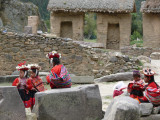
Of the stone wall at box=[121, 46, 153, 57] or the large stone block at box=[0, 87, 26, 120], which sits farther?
the stone wall at box=[121, 46, 153, 57]

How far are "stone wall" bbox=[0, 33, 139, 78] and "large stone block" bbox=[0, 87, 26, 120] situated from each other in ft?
21.6

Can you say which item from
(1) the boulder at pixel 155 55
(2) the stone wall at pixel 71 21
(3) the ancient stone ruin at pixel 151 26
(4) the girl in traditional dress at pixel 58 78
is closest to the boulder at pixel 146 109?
(4) the girl in traditional dress at pixel 58 78

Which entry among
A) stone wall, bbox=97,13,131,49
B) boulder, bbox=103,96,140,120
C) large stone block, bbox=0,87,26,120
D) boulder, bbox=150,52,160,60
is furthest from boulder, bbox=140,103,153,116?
stone wall, bbox=97,13,131,49

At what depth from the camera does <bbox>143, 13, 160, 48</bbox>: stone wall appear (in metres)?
19.4

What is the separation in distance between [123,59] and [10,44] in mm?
4337

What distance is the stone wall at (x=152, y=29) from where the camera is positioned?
19.4 meters

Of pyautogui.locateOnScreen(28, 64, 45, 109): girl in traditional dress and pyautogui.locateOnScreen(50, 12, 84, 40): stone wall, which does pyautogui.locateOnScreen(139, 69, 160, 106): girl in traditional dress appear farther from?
pyautogui.locateOnScreen(50, 12, 84, 40): stone wall

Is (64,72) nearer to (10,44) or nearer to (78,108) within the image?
(78,108)

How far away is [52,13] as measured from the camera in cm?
2000

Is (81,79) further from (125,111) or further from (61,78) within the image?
(125,111)

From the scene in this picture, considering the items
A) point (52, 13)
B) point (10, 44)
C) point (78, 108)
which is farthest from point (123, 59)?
point (52, 13)

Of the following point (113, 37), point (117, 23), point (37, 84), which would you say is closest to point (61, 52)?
point (37, 84)

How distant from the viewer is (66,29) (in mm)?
20797

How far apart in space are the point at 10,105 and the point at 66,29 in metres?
16.2
